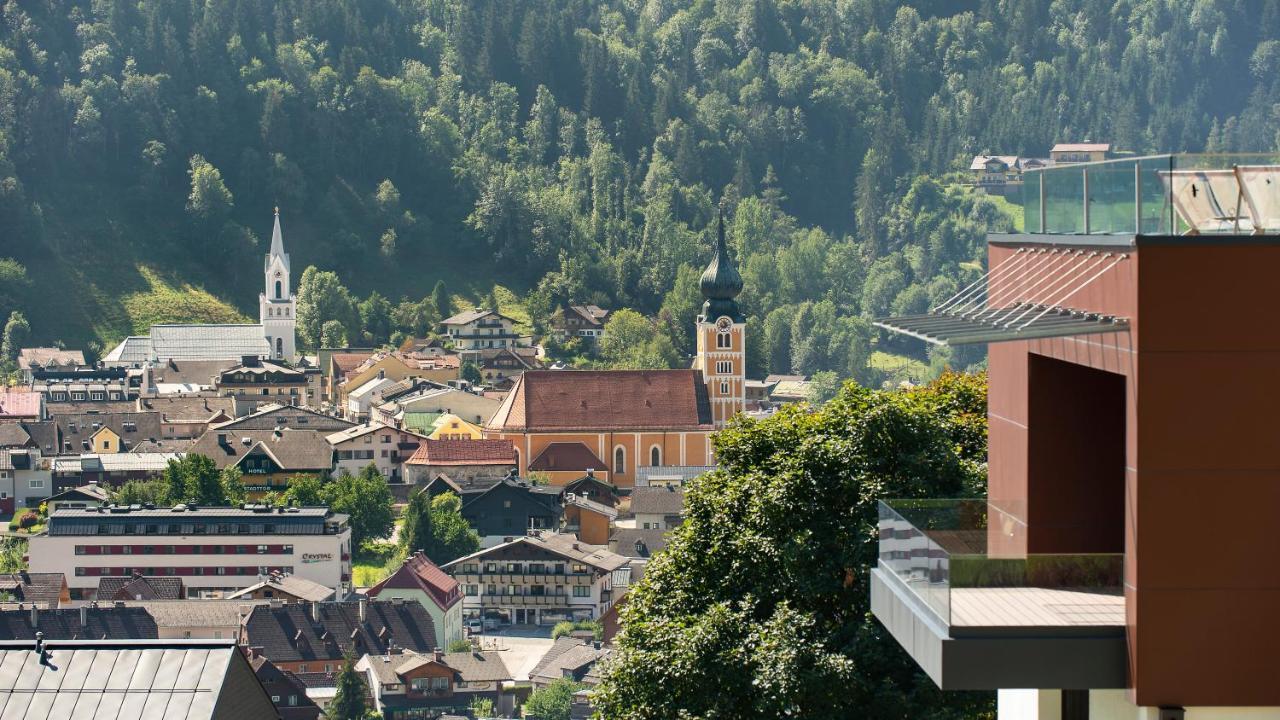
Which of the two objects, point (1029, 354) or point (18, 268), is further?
point (18, 268)

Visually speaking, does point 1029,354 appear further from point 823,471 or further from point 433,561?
point 433,561

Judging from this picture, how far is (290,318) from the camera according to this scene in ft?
426

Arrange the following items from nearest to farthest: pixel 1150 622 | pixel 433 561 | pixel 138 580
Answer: pixel 1150 622, pixel 138 580, pixel 433 561

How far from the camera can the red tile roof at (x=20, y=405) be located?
102 m

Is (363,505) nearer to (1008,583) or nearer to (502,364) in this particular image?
(502,364)

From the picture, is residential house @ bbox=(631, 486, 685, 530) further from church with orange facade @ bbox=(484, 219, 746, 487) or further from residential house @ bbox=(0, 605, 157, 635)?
residential house @ bbox=(0, 605, 157, 635)

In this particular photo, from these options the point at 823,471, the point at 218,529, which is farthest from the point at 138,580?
the point at 823,471

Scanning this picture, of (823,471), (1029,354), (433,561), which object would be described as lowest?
(433,561)

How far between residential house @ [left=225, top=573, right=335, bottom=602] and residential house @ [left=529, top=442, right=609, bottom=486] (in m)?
22.1

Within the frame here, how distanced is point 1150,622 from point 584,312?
137 metres

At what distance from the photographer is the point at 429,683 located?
58.9m

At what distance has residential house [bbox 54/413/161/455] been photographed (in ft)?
315

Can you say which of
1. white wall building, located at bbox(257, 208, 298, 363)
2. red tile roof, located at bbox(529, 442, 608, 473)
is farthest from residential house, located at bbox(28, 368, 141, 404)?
red tile roof, located at bbox(529, 442, 608, 473)

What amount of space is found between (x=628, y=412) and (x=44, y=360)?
143 feet
